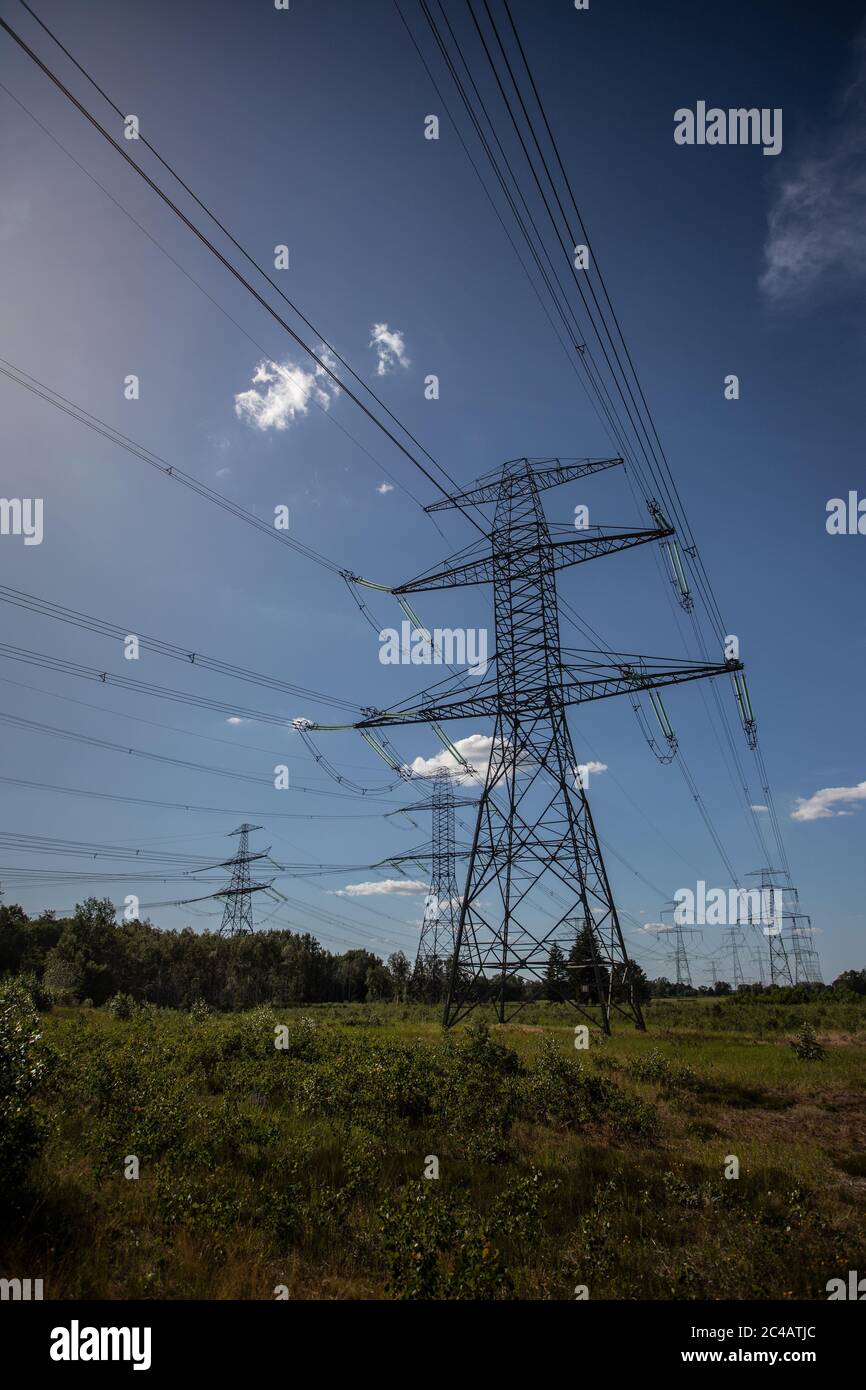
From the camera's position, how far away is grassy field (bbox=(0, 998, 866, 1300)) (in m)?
6.91

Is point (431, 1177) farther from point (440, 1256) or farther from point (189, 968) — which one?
point (189, 968)

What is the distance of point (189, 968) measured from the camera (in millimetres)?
88375

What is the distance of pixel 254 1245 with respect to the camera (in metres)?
7.56

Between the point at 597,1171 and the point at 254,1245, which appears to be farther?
the point at 597,1171

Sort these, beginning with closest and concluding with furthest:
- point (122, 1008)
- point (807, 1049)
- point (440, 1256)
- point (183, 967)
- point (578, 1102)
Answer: point (440, 1256) < point (578, 1102) < point (807, 1049) < point (122, 1008) < point (183, 967)

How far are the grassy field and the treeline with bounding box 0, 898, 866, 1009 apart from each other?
3309cm

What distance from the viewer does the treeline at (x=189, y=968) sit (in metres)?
64.6

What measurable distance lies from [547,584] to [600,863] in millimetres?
11219

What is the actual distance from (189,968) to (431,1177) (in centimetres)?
9140

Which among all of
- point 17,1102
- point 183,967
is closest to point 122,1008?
point 17,1102

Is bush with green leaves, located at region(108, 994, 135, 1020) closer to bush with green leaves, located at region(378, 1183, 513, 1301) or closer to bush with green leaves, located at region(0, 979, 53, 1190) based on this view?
bush with green leaves, located at region(0, 979, 53, 1190)

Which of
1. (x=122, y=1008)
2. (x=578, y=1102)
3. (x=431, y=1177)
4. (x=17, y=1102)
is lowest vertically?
(x=122, y=1008)
